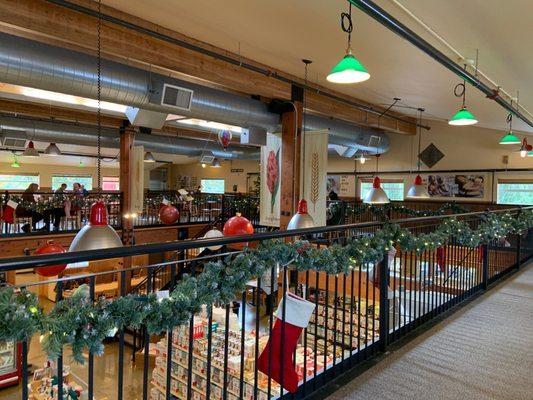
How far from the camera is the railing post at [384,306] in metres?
3.41

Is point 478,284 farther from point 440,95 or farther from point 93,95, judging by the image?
point 93,95

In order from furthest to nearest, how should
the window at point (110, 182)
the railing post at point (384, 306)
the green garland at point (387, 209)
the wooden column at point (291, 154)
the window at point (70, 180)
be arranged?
the window at point (110, 182)
the window at point (70, 180)
the green garland at point (387, 209)
the wooden column at point (291, 154)
the railing post at point (384, 306)

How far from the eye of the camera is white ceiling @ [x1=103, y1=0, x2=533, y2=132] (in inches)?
127

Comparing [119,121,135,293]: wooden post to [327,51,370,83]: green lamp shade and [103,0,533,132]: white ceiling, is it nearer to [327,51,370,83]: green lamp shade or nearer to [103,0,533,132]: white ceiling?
[103,0,533,132]: white ceiling

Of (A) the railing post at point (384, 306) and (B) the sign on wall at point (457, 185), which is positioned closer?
(A) the railing post at point (384, 306)

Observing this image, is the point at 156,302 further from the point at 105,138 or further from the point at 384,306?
the point at 105,138

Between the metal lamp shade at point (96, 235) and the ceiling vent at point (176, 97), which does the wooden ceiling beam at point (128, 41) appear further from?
the metal lamp shade at point (96, 235)

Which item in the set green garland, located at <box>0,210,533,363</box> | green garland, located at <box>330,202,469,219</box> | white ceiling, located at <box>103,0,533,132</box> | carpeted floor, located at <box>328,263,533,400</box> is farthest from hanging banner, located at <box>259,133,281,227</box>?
green garland, located at <box>0,210,533,363</box>

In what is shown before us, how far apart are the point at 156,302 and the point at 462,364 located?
2.69m

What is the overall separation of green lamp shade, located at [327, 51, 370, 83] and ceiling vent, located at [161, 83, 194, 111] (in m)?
2.92

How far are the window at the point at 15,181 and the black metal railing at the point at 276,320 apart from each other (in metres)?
9.72

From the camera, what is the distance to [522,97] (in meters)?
5.89

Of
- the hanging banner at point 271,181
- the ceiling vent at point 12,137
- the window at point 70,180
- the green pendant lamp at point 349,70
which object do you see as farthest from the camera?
the window at point 70,180

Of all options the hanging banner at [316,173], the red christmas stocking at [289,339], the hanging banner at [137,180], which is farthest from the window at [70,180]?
the red christmas stocking at [289,339]
